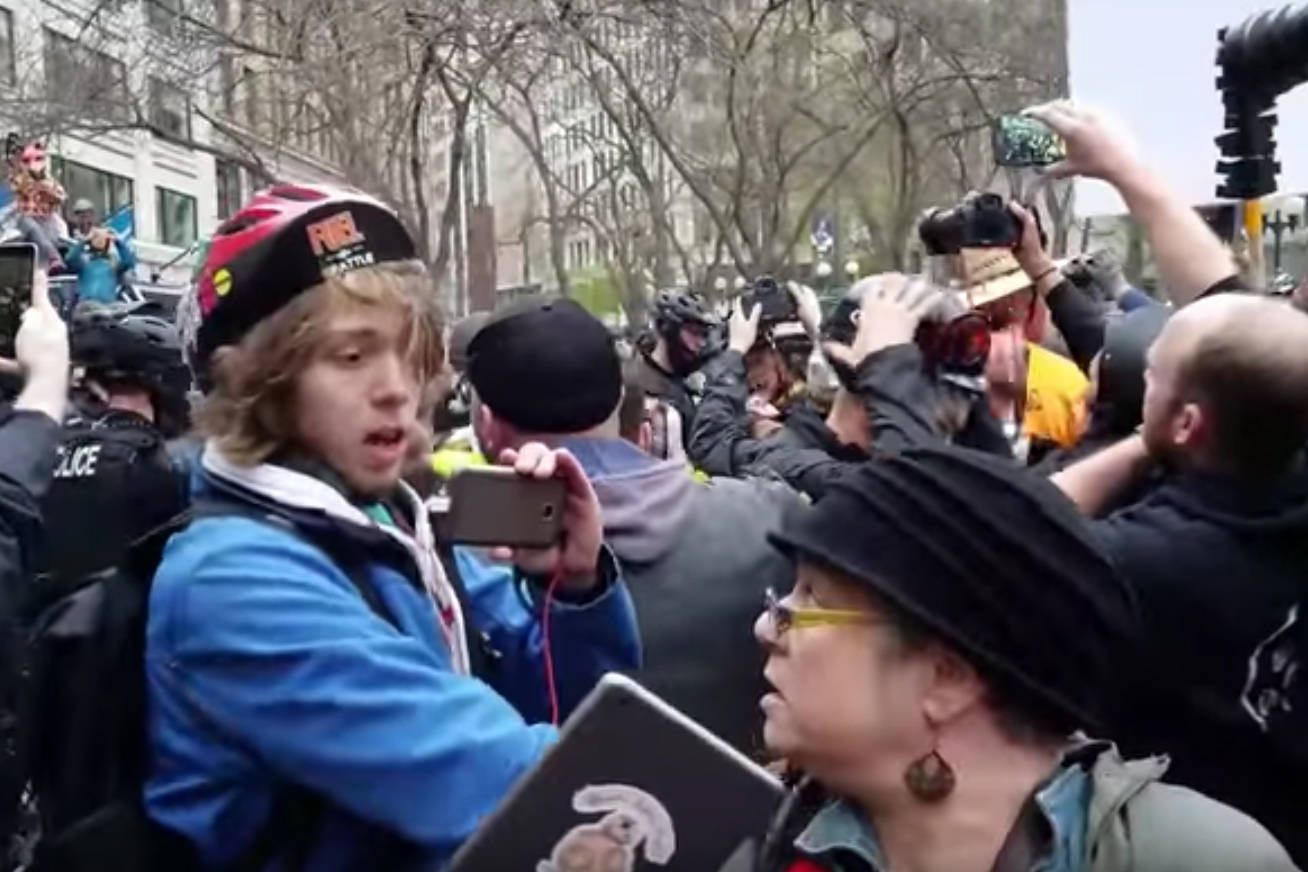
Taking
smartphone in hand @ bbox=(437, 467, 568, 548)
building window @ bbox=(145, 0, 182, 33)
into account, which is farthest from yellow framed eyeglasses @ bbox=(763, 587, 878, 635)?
building window @ bbox=(145, 0, 182, 33)

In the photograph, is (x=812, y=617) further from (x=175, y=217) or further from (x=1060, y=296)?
(x=175, y=217)

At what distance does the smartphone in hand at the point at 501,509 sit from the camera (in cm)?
263

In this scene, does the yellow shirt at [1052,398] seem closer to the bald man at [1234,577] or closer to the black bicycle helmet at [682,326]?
the black bicycle helmet at [682,326]

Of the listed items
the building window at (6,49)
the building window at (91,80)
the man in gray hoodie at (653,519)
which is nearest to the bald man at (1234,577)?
the man in gray hoodie at (653,519)

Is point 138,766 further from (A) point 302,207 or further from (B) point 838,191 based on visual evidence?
(B) point 838,191

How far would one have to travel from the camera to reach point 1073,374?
6.16 m

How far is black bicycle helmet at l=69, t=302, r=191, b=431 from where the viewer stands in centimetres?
620

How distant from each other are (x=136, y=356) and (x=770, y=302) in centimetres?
361

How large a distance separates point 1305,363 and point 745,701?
49.9 inches

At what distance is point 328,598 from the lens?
2180 mm

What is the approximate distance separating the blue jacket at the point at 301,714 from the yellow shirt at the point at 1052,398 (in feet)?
12.8

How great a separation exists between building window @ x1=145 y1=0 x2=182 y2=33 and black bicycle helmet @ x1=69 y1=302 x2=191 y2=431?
11738 millimetres

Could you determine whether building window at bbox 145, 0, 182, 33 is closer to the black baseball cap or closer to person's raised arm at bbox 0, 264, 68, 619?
person's raised arm at bbox 0, 264, 68, 619

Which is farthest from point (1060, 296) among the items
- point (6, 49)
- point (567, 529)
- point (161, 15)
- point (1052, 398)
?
point (6, 49)
